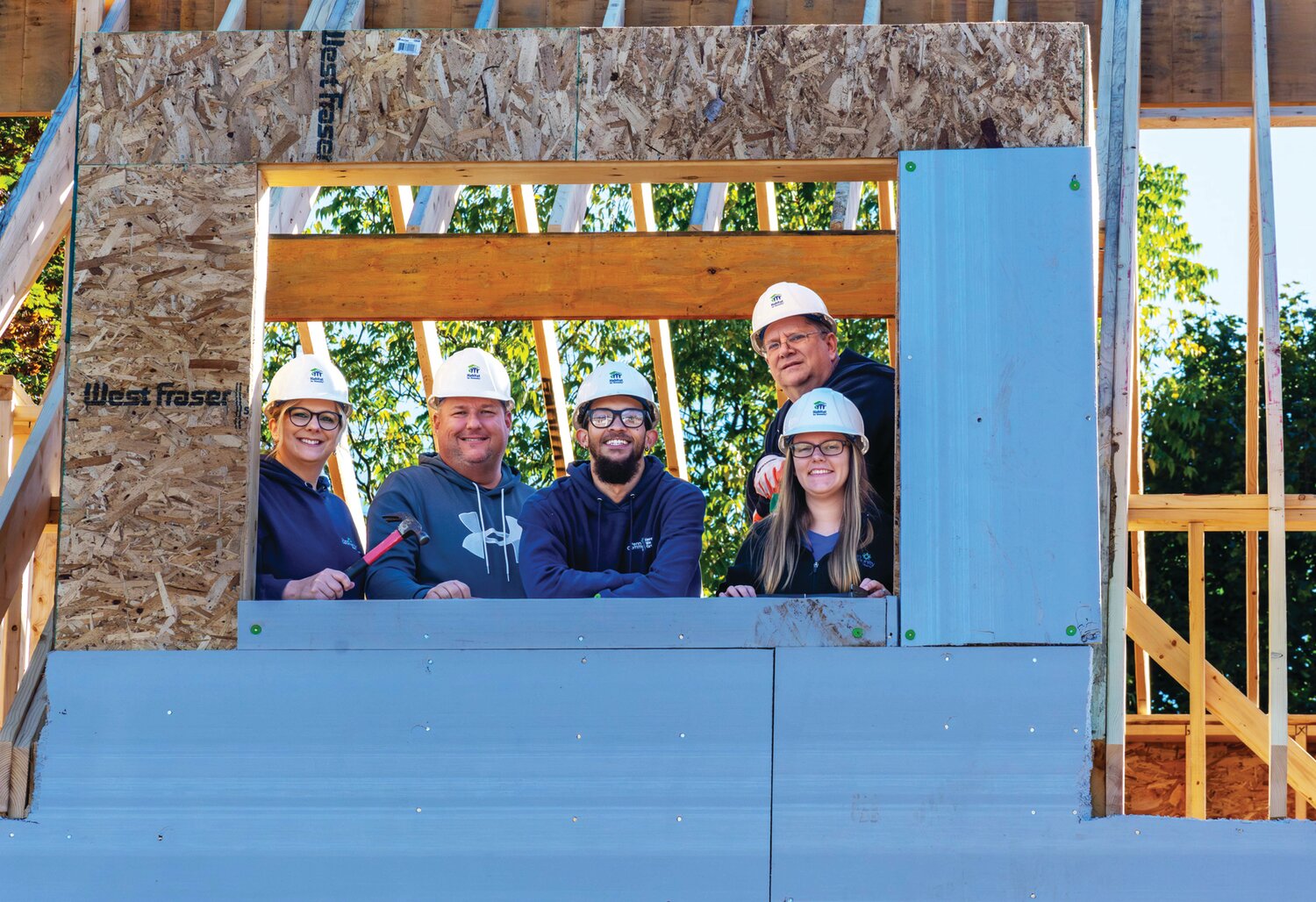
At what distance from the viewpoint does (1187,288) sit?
21531 mm

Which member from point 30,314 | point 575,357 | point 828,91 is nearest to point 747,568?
point 828,91

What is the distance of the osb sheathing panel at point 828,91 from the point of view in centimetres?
535

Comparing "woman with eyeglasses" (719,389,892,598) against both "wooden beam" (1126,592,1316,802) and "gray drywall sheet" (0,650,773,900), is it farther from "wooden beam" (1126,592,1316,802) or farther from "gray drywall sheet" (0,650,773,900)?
"wooden beam" (1126,592,1316,802)

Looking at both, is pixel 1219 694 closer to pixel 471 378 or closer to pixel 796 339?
pixel 796 339

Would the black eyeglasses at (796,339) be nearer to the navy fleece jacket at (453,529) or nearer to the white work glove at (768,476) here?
the white work glove at (768,476)

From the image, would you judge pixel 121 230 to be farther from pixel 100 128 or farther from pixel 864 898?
pixel 864 898

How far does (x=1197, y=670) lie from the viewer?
6641 mm

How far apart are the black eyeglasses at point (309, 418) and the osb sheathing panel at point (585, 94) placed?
1.06 m

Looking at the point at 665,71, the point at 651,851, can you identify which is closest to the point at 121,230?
the point at 665,71

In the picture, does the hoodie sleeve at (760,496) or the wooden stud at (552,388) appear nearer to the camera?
the hoodie sleeve at (760,496)

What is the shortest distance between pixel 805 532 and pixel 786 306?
1.00m

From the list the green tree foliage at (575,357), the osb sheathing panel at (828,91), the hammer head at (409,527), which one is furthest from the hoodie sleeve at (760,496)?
the green tree foliage at (575,357)

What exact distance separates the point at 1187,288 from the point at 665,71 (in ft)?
57.5

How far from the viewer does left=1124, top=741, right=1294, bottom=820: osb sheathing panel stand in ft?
34.1
